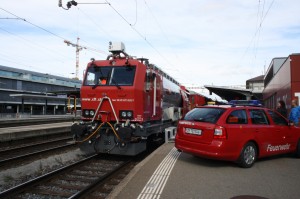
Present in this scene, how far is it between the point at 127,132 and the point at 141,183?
3.23 metres

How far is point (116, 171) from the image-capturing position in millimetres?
8734

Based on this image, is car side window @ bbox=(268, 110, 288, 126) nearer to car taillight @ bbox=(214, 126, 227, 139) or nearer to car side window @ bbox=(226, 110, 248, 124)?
car side window @ bbox=(226, 110, 248, 124)

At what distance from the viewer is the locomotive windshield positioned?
10.3 metres

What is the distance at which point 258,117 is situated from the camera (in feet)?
27.6

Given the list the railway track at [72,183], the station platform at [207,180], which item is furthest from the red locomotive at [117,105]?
the station platform at [207,180]

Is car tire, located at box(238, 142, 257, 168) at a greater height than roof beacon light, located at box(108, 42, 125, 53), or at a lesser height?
lesser

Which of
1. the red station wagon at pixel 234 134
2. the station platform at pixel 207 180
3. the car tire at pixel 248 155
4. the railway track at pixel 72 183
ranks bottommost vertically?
the railway track at pixel 72 183

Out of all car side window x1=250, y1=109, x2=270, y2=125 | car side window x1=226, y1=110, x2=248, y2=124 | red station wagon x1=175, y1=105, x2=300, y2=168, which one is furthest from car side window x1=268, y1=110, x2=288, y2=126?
car side window x1=226, y1=110, x2=248, y2=124

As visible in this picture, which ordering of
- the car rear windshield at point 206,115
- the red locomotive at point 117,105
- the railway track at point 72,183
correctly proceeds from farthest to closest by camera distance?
the red locomotive at point 117,105
the car rear windshield at point 206,115
the railway track at point 72,183

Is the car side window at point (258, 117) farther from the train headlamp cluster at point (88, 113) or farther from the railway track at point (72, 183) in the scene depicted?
the train headlamp cluster at point (88, 113)

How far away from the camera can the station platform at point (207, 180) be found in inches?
217

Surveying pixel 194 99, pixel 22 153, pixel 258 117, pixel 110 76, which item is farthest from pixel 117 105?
pixel 194 99

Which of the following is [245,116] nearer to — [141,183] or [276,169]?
[276,169]

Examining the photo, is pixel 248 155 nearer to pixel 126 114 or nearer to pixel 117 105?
pixel 126 114
